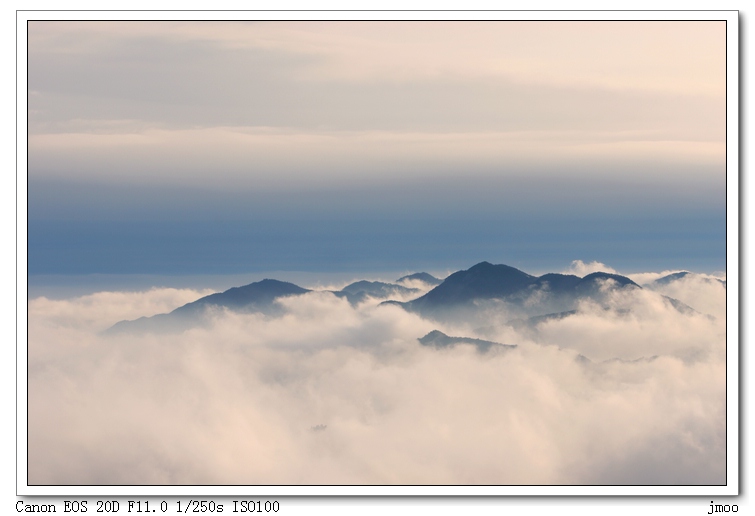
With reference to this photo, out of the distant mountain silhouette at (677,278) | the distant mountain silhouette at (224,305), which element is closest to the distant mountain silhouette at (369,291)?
the distant mountain silhouette at (224,305)

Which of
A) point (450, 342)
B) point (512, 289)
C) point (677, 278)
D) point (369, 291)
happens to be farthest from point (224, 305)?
point (677, 278)

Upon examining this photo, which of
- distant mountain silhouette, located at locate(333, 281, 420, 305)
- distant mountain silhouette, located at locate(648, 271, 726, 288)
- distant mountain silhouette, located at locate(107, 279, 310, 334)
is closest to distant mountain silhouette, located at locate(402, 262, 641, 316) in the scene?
distant mountain silhouette, located at locate(333, 281, 420, 305)

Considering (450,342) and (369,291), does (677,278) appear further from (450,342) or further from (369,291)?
(369,291)
